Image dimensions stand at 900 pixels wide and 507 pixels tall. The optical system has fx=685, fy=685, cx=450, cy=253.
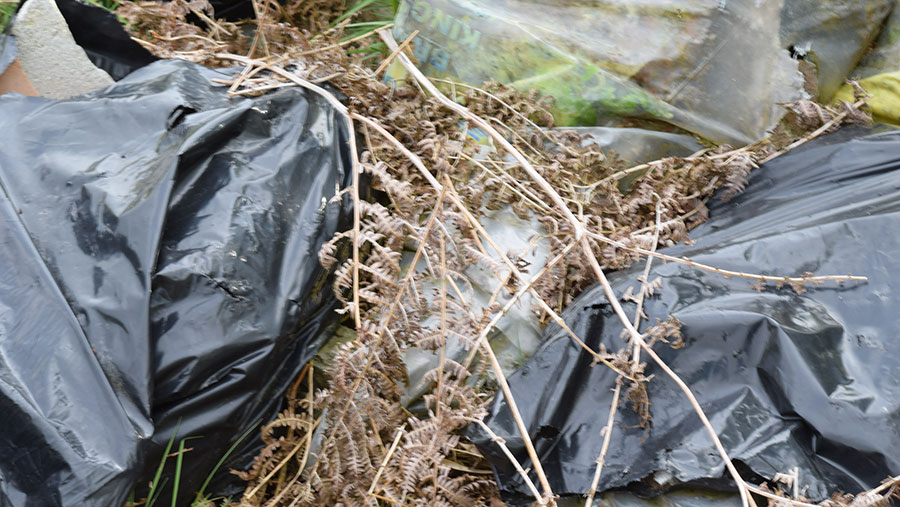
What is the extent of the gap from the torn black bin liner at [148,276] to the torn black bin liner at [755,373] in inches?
18.4

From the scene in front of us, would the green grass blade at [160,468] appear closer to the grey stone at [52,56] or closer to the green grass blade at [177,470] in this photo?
the green grass blade at [177,470]

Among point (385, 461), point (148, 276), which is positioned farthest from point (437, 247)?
point (148, 276)

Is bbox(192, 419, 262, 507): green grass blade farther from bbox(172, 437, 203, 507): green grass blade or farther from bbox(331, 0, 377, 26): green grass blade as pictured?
bbox(331, 0, 377, 26): green grass blade

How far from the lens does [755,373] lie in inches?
45.7

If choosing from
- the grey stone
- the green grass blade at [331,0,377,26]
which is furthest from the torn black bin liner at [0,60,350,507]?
the green grass blade at [331,0,377,26]

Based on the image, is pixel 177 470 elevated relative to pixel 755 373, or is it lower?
lower

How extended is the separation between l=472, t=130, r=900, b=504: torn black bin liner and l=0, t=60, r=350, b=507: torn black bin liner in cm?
47

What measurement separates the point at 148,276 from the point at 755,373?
1037mm

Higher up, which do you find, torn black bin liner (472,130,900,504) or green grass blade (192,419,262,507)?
torn black bin liner (472,130,900,504)

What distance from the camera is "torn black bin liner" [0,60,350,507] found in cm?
107

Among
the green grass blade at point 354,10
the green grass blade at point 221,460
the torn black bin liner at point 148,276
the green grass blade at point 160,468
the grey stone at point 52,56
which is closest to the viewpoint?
the torn black bin liner at point 148,276

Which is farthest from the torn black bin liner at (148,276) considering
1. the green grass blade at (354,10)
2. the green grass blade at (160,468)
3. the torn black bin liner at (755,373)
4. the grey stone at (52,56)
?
the green grass blade at (354,10)

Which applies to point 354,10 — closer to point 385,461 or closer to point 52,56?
point 52,56

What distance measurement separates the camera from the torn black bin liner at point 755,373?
1084 mm
